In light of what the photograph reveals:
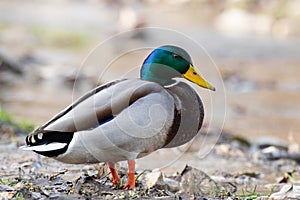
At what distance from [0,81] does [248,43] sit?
9363 millimetres

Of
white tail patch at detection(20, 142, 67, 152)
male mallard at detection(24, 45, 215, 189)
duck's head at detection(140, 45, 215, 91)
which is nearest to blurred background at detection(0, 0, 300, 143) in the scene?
duck's head at detection(140, 45, 215, 91)

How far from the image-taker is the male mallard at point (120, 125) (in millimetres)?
4645

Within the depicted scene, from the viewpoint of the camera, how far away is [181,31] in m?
22.4

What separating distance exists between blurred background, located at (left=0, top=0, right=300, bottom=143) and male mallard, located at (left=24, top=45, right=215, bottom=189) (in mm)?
1499

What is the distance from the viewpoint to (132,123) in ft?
15.2

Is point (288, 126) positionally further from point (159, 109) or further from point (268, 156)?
point (159, 109)

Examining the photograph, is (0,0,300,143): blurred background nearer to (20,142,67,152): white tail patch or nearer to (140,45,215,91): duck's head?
(140,45,215,91): duck's head

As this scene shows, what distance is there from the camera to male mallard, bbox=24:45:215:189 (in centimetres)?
464

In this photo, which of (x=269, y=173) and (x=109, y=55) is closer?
(x=269, y=173)

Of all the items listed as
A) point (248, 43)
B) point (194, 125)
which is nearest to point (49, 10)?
point (248, 43)

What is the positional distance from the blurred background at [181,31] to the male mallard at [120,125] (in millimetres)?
1499

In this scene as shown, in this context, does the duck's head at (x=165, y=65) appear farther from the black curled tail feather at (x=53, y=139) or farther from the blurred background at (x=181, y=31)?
the blurred background at (x=181, y=31)

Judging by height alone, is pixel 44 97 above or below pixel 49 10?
below

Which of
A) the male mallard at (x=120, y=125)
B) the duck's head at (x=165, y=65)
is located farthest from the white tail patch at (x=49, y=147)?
the duck's head at (x=165, y=65)
